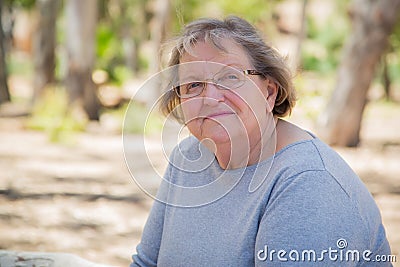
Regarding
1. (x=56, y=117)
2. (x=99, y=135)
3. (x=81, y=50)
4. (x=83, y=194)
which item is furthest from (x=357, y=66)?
(x=81, y=50)

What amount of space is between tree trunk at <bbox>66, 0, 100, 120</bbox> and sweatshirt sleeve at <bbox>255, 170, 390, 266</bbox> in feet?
32.2

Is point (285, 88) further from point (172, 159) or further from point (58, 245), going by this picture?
point (58, 245)

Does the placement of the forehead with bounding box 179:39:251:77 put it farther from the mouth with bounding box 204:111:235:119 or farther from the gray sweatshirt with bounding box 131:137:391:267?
the gray sweatshirt with bounding box 131:137:391:267

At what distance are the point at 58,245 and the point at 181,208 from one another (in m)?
2.61

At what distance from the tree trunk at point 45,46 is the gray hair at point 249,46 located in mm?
11039

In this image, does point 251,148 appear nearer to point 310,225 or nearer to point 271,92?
point 271,92

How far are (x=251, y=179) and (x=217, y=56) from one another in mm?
368

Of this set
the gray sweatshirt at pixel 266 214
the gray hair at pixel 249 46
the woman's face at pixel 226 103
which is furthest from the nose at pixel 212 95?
the gray sweatshirt at pixel 266 214

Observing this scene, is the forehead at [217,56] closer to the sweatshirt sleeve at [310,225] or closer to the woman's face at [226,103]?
the woman's face at [226,103]

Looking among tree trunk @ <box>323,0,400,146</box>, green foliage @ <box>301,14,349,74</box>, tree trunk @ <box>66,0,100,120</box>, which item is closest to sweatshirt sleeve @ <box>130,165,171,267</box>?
tree trunk @ <box>323,0,400,146</box>

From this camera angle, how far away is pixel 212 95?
1.85 metres

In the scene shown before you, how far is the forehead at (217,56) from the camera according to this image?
187cm

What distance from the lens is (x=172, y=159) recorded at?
7.29 ft

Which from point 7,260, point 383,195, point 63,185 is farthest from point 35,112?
point 7,260
